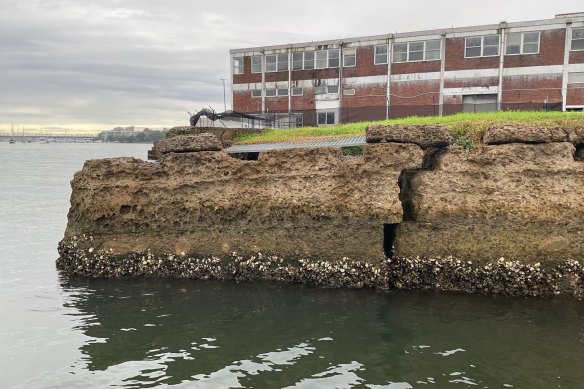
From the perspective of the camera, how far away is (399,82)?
3909cm

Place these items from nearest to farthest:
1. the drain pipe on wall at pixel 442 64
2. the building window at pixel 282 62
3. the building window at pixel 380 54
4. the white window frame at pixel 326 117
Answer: the drain pipe on wall at pixel 442 64
the building window at pixel 380 54
the white window frame at pixel 326 117
the building window at pixel 282 62

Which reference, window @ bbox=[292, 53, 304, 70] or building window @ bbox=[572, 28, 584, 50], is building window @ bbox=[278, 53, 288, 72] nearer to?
window @ bbox=[292, 53, 304, 70]

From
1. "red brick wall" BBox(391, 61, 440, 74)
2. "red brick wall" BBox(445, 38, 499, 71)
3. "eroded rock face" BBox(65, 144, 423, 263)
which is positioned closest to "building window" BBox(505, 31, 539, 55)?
"red brick wall" BBox(445, 38, 499, 71)

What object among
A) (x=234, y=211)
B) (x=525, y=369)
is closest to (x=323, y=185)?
(x=234, y=211)

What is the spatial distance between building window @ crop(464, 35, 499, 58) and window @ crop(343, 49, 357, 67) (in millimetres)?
8906

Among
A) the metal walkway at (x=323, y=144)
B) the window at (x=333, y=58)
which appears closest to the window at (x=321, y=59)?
the window at (x=333, y=58)

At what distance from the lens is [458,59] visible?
122ft

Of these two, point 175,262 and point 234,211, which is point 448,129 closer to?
point 234,211

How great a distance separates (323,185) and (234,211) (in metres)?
2.39

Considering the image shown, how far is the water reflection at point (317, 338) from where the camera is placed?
761 centimetres

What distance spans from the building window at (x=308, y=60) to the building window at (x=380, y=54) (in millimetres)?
6001

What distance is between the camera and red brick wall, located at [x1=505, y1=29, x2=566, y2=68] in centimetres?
3425

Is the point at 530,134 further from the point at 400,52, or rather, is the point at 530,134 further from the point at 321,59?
the point at 321,59

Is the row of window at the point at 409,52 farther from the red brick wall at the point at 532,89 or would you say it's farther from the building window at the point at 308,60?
the red brick wall at the point at 532,89
